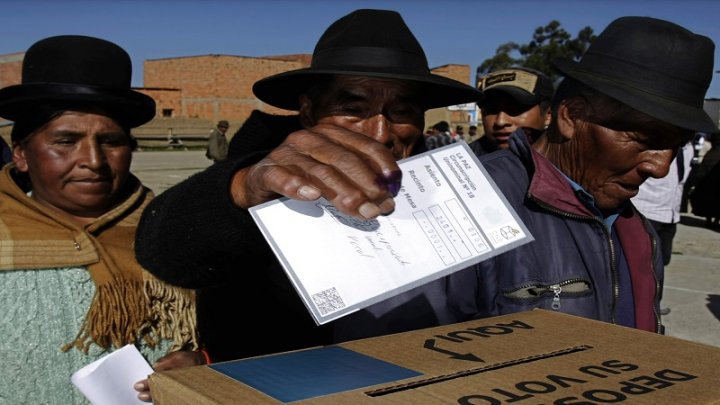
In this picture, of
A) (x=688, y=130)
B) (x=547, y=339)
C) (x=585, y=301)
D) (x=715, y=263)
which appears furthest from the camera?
(x=715, y=263)

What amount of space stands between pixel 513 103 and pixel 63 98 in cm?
312

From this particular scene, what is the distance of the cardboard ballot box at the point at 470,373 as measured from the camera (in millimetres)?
843

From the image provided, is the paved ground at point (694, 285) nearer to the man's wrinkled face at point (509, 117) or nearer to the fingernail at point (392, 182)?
the man's wrinkled face at point (509, 117)

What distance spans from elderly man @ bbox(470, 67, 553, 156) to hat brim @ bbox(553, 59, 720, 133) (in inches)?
104

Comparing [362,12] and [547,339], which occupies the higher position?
[362,12]

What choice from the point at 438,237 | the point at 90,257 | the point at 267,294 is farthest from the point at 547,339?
the point at 90,257

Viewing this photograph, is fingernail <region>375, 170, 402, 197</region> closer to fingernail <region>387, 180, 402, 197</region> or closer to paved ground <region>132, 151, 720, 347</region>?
fingernail <region>387, 180, 402, 197</region>

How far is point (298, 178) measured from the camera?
1000 millimetres

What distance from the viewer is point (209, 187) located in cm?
131

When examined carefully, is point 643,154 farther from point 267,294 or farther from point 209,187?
point 209,187

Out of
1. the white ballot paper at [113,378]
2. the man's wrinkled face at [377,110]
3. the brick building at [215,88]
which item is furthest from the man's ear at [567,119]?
the brick building at [215,88]

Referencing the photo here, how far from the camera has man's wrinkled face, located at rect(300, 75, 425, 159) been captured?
70.7 inches

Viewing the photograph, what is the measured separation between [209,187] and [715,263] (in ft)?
27.8

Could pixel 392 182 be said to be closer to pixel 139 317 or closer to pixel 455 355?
pixel 455 355
